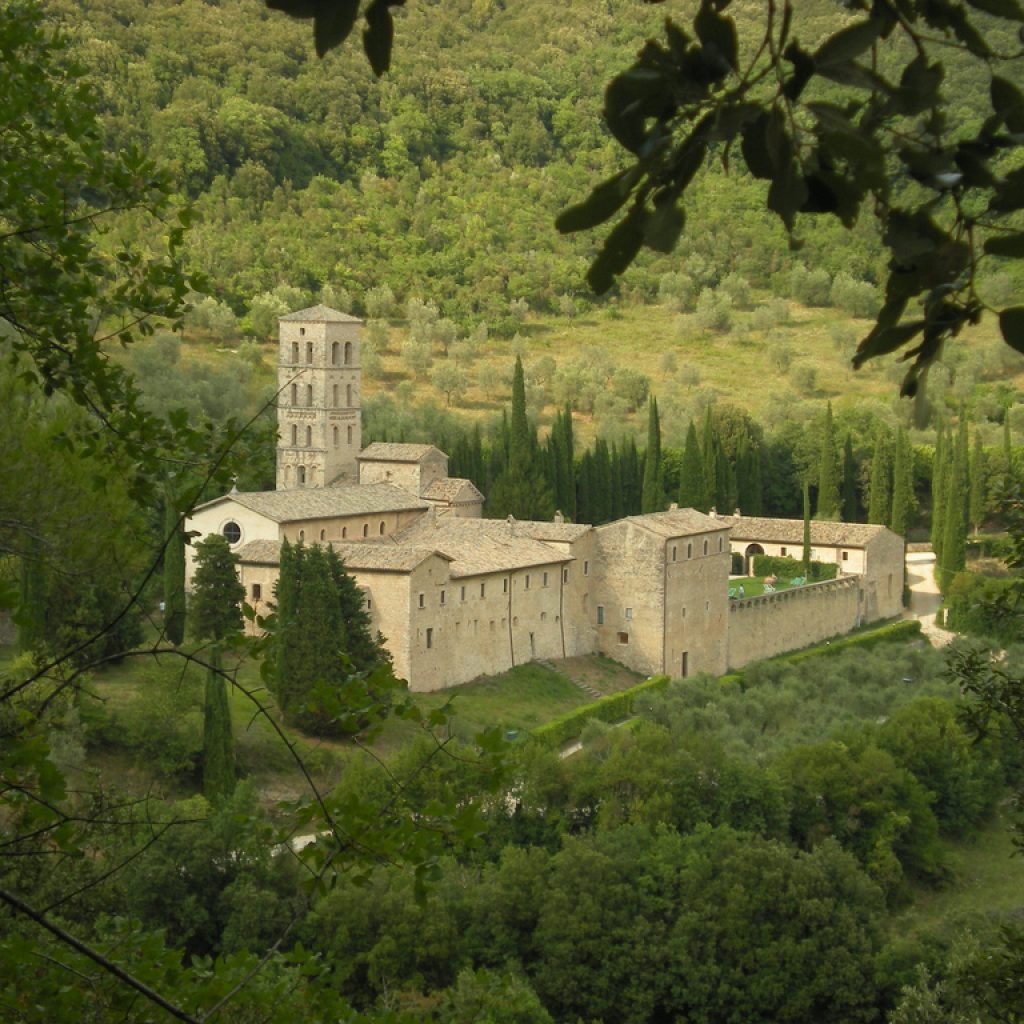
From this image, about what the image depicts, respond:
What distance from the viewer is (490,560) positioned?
31.2m

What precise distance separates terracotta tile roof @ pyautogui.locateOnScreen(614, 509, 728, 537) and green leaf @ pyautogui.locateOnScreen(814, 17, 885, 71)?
103ft

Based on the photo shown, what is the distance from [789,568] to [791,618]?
11.7ft

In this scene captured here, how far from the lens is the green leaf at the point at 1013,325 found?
2.13 metres

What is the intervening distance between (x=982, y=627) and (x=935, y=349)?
3691cm

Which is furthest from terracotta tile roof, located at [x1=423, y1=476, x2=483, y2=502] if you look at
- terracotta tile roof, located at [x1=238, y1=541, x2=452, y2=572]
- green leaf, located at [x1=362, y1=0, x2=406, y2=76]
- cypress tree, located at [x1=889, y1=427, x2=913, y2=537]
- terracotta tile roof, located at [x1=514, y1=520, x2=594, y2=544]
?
green leaf, located at [x1=362, y1=0, x2=406, y2=76]

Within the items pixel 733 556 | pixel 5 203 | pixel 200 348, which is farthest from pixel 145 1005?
pixel 200 348

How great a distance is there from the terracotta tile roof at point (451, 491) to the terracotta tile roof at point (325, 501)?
756 millimetres

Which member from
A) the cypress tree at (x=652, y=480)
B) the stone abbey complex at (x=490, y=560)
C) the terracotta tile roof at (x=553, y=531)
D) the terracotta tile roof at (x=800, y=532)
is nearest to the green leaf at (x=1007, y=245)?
the stone abbey complex at (x=490, y=560)

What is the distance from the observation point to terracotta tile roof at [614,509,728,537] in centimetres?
3394

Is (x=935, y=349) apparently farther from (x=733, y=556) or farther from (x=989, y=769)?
(x=733, y=556)

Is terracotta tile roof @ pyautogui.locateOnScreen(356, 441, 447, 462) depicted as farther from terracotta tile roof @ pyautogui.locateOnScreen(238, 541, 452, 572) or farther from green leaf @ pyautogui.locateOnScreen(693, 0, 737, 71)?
green leaf @ pyautogui.locateOnScreen(693, 0, 737, 71)

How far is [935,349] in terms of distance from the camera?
2.40 m

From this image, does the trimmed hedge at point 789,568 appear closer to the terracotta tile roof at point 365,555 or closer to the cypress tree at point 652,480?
the cypress tree at point 652,480

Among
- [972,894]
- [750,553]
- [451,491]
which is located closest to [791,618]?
[750,553]
